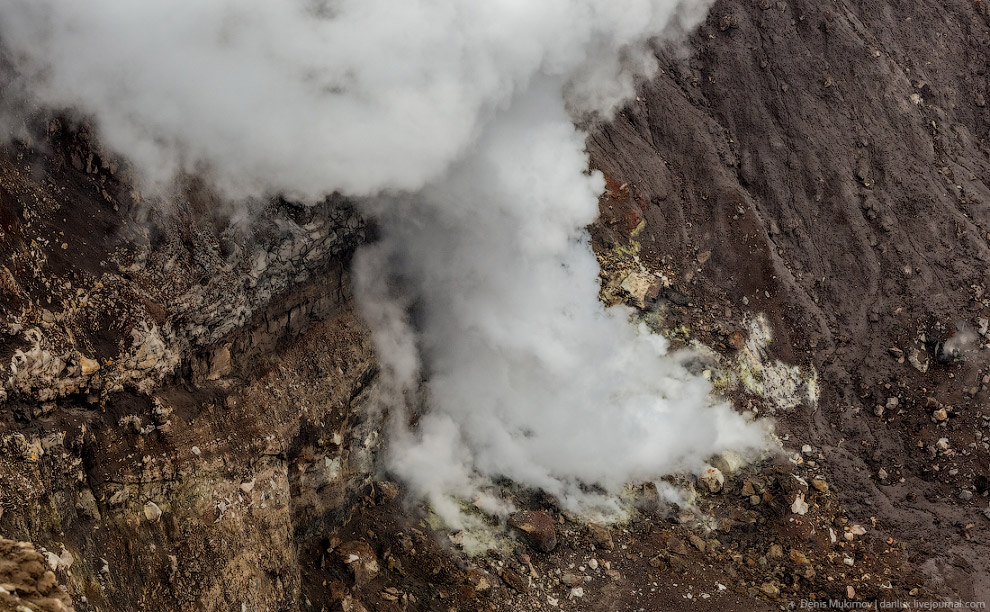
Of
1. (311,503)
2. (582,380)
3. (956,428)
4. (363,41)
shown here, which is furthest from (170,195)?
(956,428)

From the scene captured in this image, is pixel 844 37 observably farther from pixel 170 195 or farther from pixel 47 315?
pixel 47 315

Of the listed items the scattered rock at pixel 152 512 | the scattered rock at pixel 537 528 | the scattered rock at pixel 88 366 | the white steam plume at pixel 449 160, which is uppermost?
the white steam plume at pixel 449 160

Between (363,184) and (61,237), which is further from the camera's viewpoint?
(363,184)

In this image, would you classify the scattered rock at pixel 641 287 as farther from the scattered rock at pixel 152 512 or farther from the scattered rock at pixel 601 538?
the scattered rock at pixel 152 512

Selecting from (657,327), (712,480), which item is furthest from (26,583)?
(657,327)

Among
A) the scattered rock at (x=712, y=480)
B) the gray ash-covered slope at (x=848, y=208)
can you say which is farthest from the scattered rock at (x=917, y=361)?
the scattered rock at (x=712, y=480)
